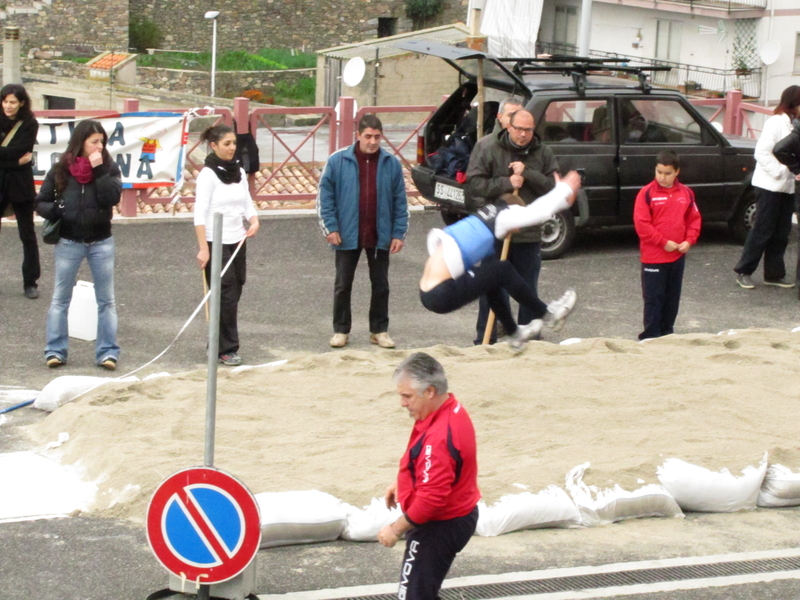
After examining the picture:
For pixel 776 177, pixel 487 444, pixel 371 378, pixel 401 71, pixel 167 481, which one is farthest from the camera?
pixel 401 71

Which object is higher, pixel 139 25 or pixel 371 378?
pixel 139 25

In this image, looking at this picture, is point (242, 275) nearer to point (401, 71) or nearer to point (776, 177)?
point (776, 177)

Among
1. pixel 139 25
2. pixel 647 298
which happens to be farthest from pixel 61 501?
pixel 139 25

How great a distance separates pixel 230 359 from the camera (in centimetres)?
905

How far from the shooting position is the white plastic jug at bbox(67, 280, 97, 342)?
9227mm

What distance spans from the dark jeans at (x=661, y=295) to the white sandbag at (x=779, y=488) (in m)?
2.91

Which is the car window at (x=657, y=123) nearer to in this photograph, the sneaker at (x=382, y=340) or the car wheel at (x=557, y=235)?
the car wheel at (x=557, y=235)

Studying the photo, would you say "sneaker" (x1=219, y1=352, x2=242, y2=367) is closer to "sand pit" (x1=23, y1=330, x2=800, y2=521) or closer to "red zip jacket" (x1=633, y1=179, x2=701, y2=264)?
"sand pit" (x1=23, y1=330, x2=800, y2=521)

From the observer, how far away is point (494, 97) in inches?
509

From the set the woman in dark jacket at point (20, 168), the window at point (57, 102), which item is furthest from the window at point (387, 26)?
the woman in dark jacket at point (20, 168)

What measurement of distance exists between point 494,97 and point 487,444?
6.58 m

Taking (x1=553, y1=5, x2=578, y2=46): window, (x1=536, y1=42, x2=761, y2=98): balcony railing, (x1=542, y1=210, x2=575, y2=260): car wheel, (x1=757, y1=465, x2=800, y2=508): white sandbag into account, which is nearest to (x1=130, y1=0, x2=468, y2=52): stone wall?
(x1=553, y1=5, x2=578, y2=46): window

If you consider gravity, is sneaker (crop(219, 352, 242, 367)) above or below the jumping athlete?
below

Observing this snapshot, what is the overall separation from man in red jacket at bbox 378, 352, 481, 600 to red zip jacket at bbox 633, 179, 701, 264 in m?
5.05
